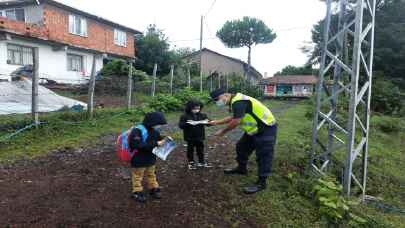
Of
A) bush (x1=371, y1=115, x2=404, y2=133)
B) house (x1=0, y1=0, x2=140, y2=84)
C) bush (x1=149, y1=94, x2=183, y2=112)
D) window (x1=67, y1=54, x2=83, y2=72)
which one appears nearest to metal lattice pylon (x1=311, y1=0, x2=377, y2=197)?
bush (x1=149, y1=94, x2=183, y2=112)

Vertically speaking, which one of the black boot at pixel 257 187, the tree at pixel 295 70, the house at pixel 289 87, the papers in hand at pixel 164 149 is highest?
the tree at pixel 295 70

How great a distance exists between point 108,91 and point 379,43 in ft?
78.4

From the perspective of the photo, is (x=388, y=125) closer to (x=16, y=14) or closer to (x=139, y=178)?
(x=139, y=178)

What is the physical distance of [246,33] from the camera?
44.1 m

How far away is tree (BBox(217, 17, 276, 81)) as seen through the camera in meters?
43.6

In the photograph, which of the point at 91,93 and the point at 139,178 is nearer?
the point at 139,178

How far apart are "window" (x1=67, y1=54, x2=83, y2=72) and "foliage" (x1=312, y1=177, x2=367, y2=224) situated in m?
21.1

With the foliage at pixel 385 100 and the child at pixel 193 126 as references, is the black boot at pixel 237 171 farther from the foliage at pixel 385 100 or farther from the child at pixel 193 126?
the foliage at pixel 385 100

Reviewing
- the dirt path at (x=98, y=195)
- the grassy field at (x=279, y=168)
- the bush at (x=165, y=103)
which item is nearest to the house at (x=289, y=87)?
Answer: the bush at (x=165, y=103)

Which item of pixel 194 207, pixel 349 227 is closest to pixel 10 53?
pixel 194 207

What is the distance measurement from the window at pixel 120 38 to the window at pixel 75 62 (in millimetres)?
3932

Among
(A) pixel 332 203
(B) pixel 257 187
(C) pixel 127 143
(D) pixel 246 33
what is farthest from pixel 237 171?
(D) pixel 246 33

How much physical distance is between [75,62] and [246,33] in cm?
2685

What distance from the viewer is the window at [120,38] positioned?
2653 centimetres
